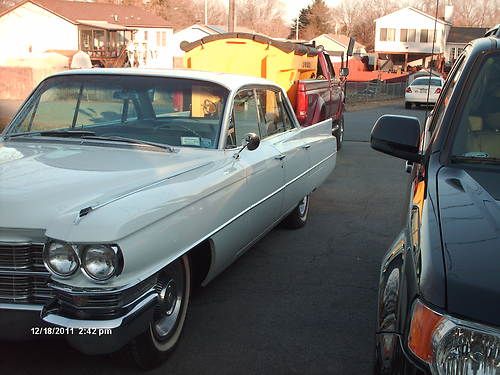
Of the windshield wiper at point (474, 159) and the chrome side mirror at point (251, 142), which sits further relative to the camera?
the chrome side mirror at point (251, 142)

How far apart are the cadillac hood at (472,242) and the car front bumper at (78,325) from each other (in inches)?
57.6

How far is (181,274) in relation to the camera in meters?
3.61

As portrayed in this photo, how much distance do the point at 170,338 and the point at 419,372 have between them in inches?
81.4

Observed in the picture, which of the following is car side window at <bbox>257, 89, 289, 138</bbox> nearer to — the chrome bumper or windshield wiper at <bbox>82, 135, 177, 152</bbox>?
windshield wiper at <bbox>82, 135, 177, 152</bbox>

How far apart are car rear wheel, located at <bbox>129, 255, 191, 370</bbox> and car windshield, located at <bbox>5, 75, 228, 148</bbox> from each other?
1.30m

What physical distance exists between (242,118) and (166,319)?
1.96 m

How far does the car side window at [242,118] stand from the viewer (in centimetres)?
461

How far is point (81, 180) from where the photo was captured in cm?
327

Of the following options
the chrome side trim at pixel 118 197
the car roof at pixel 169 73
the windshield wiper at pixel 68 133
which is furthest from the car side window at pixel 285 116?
the chrome side trim at pixel 118 197

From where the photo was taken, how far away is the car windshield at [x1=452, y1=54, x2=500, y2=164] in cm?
291

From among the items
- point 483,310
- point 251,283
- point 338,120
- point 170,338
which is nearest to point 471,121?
point 483,310

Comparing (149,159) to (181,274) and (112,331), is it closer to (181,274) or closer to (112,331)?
(181,274)

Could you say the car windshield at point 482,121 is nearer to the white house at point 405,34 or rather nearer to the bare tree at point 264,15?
the white house at point 405,34

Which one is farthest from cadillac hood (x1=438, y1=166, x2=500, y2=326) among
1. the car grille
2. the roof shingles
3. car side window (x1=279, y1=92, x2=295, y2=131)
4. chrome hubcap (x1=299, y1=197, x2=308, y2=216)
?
the roof shingles
